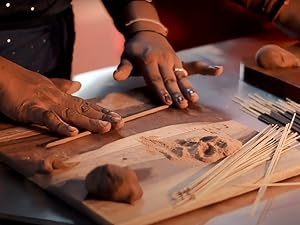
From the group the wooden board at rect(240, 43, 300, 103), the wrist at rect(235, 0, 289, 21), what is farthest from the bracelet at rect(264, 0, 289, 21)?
the wooden board at rect(240, 43, 300, 103)

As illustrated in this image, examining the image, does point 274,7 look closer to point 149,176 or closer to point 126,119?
point 126,119

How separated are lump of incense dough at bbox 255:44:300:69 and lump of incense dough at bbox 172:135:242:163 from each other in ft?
0.99

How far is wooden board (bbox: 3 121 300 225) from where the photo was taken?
841mm

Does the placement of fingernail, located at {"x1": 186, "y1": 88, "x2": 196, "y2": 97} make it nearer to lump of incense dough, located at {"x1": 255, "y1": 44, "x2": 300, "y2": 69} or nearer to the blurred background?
lump of incense dough, located at {"x1": 255, "y1": 44, "x2": 300, "y2": 69}

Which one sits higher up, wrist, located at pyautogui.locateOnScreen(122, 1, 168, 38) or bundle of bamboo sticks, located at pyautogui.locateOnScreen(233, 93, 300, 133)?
wrist, located at pyautogui.locateOnScreen(122, 1, 168, 38)

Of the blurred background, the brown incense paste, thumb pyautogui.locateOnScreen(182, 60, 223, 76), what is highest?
thumb pyautogui.locateOnScreen(182, 60, 223, 76)

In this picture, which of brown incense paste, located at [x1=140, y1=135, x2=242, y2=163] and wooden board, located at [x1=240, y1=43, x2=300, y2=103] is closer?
brown incense paste, located at [x1=140, y1=135, x2=242, y2=163]

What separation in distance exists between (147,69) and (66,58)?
225 millimetres

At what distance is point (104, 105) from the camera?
1145mm

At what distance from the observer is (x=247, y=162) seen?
951mm

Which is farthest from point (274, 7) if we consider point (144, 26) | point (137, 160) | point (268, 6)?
point (137, 160)

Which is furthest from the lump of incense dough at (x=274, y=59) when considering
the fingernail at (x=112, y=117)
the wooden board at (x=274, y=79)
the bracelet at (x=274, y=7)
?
the fingernail at (x=112, y=117)

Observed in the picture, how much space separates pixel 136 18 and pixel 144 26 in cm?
2

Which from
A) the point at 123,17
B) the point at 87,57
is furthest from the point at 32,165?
the point at 87,57
